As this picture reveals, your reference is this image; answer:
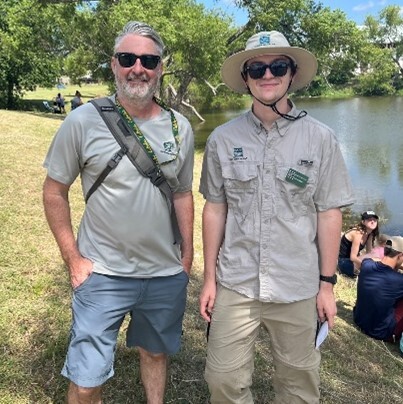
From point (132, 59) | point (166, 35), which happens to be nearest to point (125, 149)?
point (132, 59)

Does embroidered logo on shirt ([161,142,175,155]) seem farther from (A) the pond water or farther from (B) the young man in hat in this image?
(A) the pond water

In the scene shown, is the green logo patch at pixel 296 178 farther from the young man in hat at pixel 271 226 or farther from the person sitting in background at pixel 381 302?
the person sitting in background at pixel 381 302

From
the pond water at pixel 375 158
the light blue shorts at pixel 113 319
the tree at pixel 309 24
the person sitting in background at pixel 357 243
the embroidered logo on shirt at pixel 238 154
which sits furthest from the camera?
the tree at pixel 309 24

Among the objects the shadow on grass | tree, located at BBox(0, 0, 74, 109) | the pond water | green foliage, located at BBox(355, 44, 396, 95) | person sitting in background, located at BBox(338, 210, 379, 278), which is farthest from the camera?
green foliage, located at BBox(355, 44, 396, 95)

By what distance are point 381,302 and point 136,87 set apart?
3.84 metres

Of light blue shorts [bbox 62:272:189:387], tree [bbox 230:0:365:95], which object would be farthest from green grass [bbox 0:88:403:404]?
tree [bbox 230:0:365:95]

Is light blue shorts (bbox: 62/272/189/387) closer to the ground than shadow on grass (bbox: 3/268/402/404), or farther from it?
farther from it

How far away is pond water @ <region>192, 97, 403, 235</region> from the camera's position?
12.8 metres

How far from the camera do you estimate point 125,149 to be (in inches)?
89.4

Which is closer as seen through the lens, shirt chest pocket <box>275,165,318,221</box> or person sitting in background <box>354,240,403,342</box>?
shirt chest pocket <box>275,165,318,221</box>

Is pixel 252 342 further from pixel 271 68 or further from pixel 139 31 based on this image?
pixel 139 31

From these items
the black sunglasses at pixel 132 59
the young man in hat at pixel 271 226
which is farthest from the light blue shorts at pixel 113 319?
the black sunglasses at pixel 132 59

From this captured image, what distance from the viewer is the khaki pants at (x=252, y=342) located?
2.38 meters

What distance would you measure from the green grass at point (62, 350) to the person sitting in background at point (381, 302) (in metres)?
0.14
